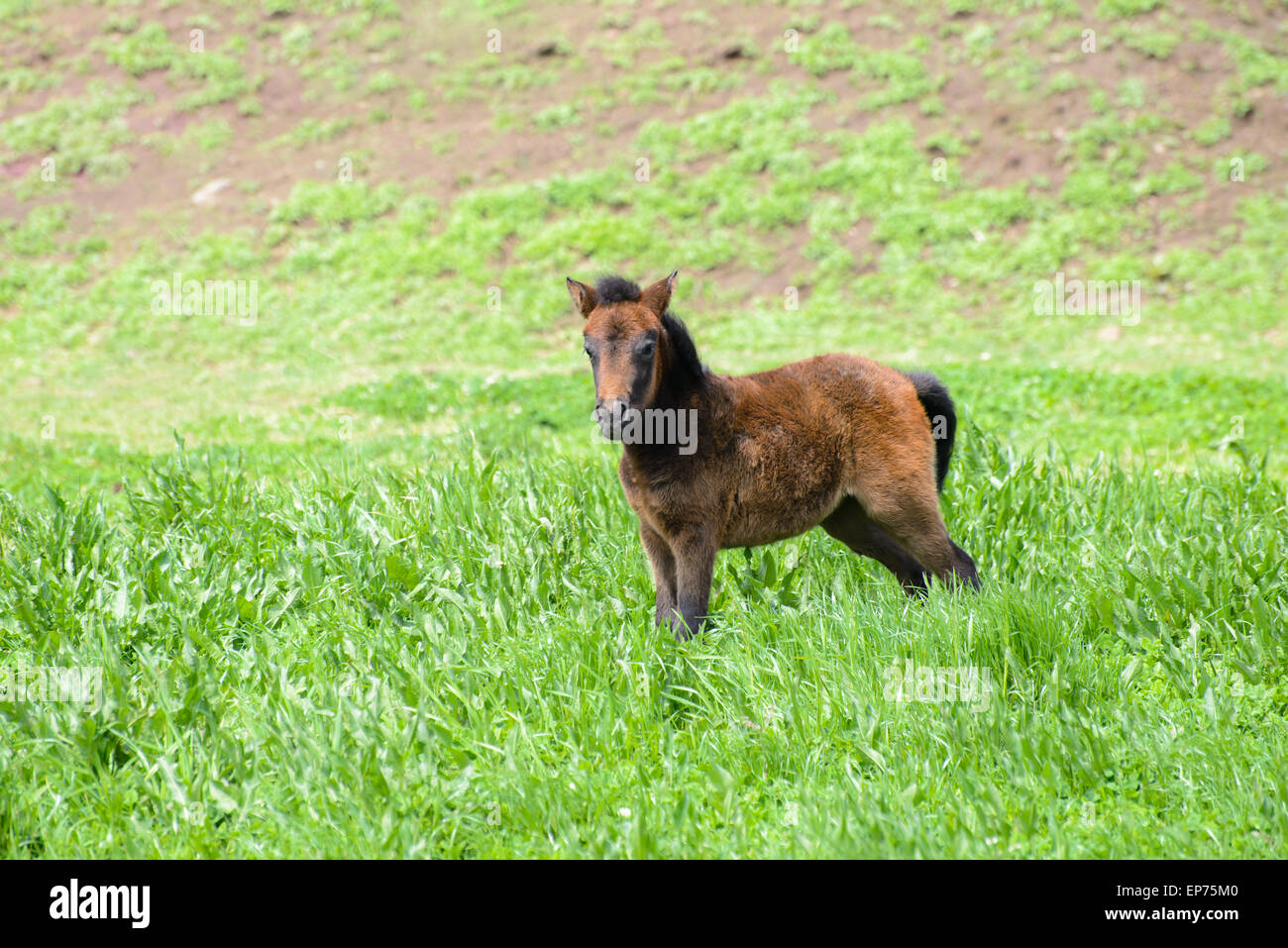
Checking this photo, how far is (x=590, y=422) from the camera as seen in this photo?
35.0 ft

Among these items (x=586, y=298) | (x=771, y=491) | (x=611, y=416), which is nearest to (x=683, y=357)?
(x=586, y=298)

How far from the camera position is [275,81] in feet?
66.1

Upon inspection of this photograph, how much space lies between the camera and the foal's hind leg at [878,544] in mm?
5684

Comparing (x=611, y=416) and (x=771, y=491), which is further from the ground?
(x=611, y=416)

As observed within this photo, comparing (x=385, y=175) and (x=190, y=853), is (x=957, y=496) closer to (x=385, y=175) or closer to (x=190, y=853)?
Answer: (x=190, y=853)

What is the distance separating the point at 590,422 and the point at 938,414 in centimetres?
532

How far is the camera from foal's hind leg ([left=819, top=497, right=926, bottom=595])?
5.68 metres

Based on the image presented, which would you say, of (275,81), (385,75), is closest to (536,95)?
(385,75)

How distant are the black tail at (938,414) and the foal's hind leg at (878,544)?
0.39 meters

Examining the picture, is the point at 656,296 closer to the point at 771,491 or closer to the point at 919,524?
the point at 771,491

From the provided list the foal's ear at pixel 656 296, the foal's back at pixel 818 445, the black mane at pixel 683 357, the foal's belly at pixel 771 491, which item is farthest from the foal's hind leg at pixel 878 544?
the foal's ear at pixel 656 296

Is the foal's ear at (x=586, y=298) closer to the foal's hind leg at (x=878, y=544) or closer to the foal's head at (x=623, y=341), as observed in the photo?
the foal's head at (x=623, y=341)

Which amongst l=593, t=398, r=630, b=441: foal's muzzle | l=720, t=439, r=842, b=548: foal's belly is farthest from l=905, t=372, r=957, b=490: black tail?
l=593, t=398, r=630, b=441: foal's muzzle
